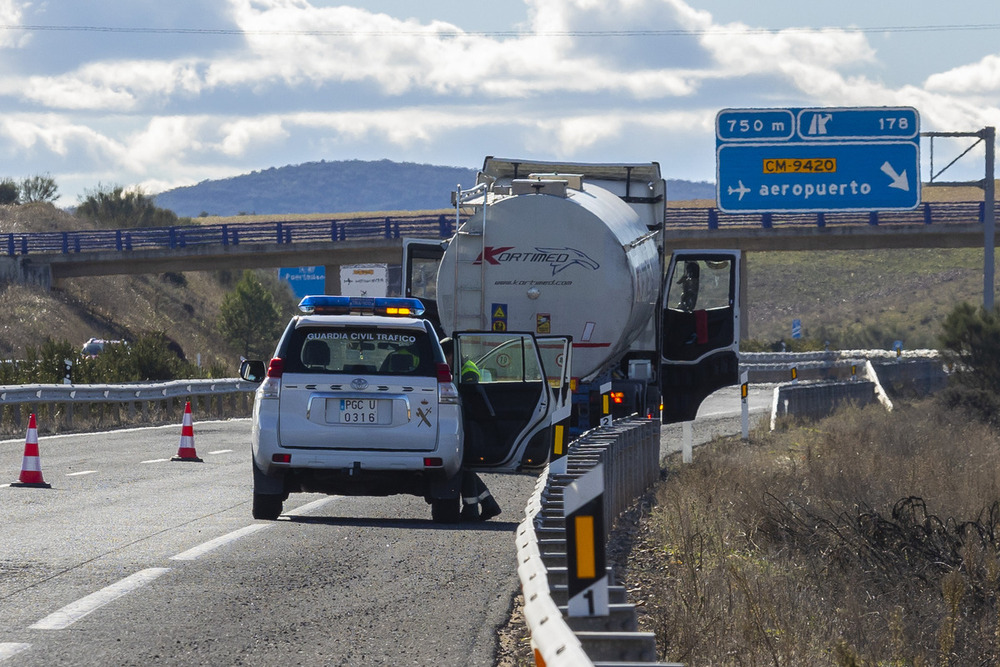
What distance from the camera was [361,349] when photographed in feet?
Answer: 40.2

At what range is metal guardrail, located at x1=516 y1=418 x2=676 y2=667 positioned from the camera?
4.57 meters

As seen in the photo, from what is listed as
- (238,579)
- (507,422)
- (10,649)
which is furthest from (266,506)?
(10,649)

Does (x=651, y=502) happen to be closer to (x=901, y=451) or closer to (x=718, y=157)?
(x=901, y=451)

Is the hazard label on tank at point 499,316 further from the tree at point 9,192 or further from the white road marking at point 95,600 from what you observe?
the tree at point 9,192

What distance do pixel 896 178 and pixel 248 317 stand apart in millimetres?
39962

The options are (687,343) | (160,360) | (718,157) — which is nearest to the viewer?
(687,343)

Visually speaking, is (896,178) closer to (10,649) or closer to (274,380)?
(274,380)

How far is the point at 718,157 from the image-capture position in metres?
35.3

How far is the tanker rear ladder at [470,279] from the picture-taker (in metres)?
18.3

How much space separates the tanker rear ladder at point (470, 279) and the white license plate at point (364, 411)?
651 centimetres

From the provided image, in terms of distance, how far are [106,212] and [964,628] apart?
306 feet

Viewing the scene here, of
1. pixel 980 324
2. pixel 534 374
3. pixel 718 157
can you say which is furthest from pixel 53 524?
pixel 980 324

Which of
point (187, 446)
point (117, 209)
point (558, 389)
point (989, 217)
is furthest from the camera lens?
point (117, 209)

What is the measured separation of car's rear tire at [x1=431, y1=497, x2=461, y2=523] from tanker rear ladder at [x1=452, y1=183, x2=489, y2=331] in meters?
6.09
